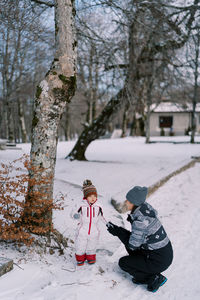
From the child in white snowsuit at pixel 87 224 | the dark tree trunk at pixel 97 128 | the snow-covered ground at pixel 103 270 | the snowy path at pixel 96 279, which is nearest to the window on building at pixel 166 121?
the dark tree trunk at pixel 97 128

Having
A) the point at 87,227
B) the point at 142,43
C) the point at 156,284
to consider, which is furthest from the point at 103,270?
the point at 142,43

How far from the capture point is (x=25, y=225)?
153 inches

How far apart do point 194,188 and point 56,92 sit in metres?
6.23

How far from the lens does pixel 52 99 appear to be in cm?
403

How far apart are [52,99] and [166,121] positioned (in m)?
36.6

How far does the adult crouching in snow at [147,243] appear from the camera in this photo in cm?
326

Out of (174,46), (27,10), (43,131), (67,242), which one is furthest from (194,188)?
(27,10)

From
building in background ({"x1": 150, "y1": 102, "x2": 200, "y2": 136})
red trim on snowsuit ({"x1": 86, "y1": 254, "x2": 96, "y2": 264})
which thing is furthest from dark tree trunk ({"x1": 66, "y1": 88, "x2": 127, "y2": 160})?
building in background ({"x1": 150, "y1": 102, "x2": 200, "y2": 136})

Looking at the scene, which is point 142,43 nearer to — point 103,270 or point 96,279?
point 103,270

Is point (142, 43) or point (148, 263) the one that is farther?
point (142, 43)

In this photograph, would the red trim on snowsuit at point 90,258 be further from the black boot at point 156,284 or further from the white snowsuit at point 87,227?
the black boot at point 156,284

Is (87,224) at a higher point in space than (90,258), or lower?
higher

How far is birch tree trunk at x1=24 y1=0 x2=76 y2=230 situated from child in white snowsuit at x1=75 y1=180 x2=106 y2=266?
2.28ft

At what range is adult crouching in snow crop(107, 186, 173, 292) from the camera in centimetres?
326
